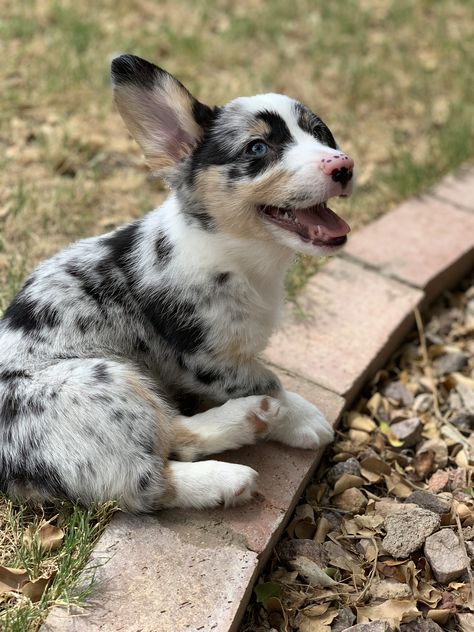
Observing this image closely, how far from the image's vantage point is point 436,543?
9.92 feet

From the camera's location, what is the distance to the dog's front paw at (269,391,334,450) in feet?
10.5

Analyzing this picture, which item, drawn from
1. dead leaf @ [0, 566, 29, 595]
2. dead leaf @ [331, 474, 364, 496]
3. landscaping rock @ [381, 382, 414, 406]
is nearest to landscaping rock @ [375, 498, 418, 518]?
dead leaf @ [331, 474, 364, 496]

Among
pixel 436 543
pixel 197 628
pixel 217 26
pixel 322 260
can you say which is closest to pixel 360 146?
pixel 322 260

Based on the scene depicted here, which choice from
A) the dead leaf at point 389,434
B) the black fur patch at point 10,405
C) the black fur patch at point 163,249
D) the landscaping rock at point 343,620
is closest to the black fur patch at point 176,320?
the black fur patch at point 163,249

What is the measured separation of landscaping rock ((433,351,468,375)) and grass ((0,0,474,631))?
2.75 feet

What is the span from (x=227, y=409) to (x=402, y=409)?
51.4 inches

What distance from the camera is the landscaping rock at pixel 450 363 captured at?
13.9 feet

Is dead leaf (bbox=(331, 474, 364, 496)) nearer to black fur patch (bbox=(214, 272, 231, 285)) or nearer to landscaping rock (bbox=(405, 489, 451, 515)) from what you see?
landscaping rock (bbox=(405, 489, 451, 515))

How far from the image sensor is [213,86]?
A: 6.02m

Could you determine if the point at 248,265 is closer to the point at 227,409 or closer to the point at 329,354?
the point at 227,409

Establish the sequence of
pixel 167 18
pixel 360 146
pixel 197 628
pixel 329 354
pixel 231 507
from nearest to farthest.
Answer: pixel 197 628, pixel 231 507, pixel 329 354, pixel 360 146, pixel 167 18

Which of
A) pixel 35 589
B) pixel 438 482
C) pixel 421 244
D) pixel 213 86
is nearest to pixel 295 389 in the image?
pixel 438 482

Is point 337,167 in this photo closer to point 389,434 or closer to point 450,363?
point 389,434

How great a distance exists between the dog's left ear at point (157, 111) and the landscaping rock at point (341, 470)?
1424 millimetres
